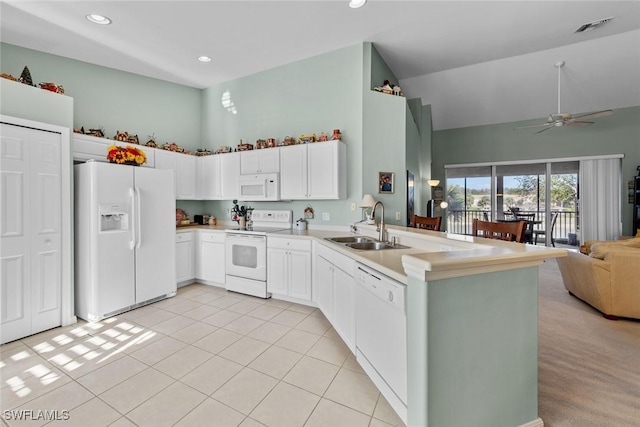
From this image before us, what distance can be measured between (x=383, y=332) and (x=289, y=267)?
6.52 ft

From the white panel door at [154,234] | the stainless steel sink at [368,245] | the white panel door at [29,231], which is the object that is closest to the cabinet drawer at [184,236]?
the white panel door at [154,234]

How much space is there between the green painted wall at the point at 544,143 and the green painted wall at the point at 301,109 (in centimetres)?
506

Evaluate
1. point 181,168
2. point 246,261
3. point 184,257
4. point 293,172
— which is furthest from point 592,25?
point 184,257

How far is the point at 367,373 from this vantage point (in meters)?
2.01

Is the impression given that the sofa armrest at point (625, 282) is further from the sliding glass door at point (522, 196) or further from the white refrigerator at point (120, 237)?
the white refrigerator at point (120, 237)

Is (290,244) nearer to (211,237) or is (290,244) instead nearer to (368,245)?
(368,245)

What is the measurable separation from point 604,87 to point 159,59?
27.2ft

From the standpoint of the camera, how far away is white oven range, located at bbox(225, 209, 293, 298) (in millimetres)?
3766

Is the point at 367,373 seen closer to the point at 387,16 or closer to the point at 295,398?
the point at 295,398

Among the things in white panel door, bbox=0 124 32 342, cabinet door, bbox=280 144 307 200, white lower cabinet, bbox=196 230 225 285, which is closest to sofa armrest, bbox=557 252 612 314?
cabinet door, bbox=280 144 307 200

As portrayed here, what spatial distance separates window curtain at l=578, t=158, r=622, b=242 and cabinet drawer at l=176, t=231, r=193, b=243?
8638 mm

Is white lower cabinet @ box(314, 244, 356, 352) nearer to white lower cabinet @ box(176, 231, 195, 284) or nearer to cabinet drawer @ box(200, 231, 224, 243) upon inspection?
cabinet drawer @ box(200, 231, 224, 243)

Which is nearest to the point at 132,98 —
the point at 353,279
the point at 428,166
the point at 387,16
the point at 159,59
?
the point at 159,59

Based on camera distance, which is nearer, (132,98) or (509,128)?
(132,98)
